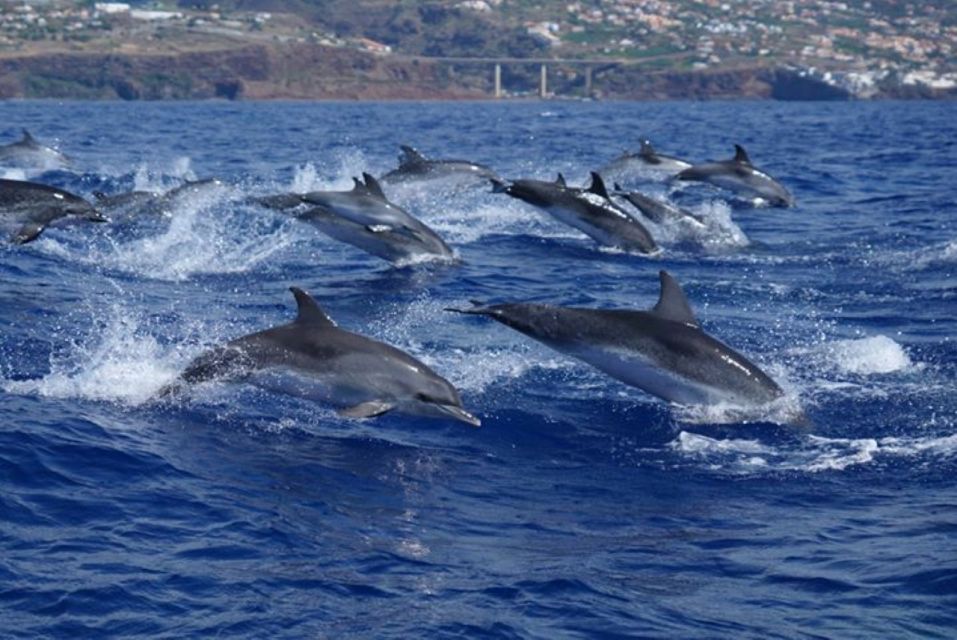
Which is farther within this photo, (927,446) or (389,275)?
(389,275)

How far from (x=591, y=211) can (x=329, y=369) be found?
1047 centimetres

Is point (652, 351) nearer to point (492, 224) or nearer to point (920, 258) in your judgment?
point (920, 258)

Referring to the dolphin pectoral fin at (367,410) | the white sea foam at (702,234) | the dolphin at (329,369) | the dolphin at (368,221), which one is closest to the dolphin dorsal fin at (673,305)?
the dolphin at (329,369)

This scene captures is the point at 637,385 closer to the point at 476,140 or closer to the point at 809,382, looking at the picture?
the point at 809,382

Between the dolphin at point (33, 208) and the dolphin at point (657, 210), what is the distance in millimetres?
9146

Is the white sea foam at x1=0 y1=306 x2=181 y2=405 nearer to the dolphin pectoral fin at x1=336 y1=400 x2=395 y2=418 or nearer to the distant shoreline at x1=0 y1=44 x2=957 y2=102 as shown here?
the dolphin pectoral fin at x1=336 y1=400 x2=395 y2=418

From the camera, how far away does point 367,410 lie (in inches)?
468

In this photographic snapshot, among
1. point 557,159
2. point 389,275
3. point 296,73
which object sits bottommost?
point 296,73

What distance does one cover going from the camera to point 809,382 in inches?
573

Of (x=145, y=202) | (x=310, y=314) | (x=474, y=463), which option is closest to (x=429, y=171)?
(x=145, y=202)

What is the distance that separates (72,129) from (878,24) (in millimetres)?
A: 135393

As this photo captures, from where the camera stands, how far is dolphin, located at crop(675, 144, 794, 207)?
94.7 feet

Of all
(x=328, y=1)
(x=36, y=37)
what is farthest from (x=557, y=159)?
(x=328, y=1)

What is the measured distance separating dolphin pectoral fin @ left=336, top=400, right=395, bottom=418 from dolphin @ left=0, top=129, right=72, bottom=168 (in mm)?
25392
